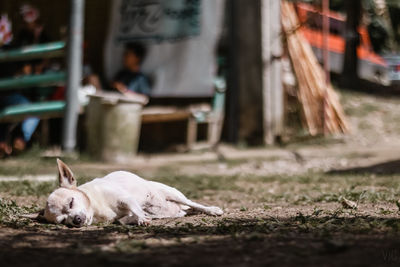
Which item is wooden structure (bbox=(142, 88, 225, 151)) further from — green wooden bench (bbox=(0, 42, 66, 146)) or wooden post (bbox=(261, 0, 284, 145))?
green wooden bench (bbox=(0, 42, 66, 146))

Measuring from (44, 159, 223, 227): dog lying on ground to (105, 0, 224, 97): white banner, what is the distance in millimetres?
6067

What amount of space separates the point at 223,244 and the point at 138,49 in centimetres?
818

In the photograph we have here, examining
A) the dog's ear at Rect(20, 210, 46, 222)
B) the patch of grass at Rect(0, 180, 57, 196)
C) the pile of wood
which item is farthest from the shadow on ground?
the pile of wood

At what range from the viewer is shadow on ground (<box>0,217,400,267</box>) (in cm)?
321

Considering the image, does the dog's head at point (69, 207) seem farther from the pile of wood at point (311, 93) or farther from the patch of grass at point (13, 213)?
the pile of wood at point (311, 93)

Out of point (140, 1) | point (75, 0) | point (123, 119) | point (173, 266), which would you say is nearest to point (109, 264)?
point (173, 266)

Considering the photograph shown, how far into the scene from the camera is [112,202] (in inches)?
181

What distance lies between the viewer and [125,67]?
1159 cm

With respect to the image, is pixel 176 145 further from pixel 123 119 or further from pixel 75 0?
pixel 75 0

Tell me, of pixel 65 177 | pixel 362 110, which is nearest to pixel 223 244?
pixel 65 177

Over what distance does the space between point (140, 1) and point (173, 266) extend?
889 centimetres

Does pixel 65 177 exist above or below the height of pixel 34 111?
above

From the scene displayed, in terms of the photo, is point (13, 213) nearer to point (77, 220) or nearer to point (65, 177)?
point (65, 177)

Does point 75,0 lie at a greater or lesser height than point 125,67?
greater
